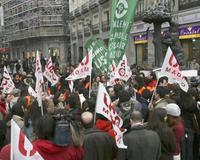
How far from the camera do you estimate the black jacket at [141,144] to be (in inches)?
188

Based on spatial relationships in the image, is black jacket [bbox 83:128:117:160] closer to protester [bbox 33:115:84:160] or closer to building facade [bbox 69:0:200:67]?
protester [bbox 33:115:84:160]

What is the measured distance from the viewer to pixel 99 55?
12.1m

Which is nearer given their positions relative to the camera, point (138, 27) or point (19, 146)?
point (19, 146)

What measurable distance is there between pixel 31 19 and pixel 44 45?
4.25 metres

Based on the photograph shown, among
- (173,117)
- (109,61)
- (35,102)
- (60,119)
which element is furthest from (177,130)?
(109,61)

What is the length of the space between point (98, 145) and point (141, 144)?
499 mm

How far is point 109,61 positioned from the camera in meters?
11.0

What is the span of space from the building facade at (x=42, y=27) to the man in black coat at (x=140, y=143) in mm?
51777

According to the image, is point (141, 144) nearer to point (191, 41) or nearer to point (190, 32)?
point (190, 32)

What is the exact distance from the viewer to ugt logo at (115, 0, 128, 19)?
35.8ft

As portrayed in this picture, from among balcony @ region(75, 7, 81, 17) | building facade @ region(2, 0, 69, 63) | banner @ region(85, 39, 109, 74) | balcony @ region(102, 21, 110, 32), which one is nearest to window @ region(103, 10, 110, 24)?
balcony @ region(102, 21, 110, 32)

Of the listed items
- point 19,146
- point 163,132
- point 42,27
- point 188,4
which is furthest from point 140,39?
point 19,146

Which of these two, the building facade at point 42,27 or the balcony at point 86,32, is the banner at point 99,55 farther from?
the building facade at point 42,27

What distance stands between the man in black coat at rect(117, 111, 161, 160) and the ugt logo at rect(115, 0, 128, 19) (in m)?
6.38
